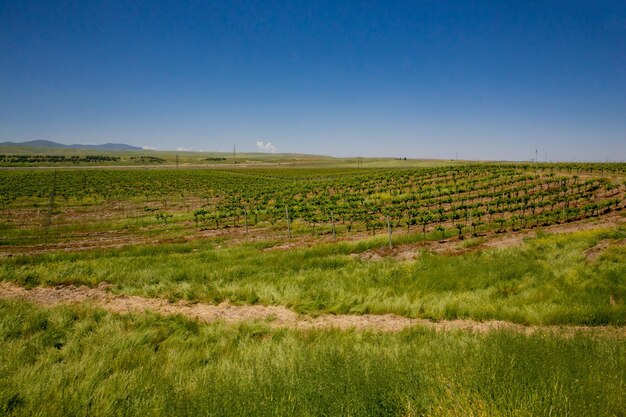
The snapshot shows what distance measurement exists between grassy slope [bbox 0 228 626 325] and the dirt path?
319 mm

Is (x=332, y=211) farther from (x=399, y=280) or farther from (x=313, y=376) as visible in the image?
(x=313, y=376)

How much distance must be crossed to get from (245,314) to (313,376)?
506 cm

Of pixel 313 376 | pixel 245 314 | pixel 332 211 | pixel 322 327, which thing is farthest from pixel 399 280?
pixel 332 211

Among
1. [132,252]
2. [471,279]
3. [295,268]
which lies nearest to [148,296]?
[295,268]

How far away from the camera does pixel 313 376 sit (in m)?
4.37

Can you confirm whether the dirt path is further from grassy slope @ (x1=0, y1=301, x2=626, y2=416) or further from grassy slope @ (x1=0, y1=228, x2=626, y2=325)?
grassy slope @ (x1=0, y1=301, x2=626, y2=416)

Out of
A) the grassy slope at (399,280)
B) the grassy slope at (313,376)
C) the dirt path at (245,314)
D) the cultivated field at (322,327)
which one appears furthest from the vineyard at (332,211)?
the grassy slope at (313,376)

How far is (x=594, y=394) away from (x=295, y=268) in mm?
10512

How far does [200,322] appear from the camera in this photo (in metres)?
8.23

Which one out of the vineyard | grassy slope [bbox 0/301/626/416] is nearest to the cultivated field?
grassy slope [bbox 0/301/626/416]

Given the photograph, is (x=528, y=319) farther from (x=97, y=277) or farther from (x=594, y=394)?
(x=97, y=277)

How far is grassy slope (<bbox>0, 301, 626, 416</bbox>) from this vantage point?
3545 mm

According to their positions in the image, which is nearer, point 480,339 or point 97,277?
point 480,339

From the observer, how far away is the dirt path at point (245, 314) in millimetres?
7512
